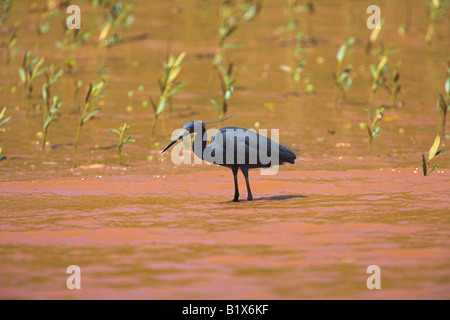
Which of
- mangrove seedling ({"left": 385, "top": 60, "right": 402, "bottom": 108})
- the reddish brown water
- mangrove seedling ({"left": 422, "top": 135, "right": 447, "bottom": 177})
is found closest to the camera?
the reddish brown water

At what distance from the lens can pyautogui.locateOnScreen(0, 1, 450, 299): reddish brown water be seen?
5188mm

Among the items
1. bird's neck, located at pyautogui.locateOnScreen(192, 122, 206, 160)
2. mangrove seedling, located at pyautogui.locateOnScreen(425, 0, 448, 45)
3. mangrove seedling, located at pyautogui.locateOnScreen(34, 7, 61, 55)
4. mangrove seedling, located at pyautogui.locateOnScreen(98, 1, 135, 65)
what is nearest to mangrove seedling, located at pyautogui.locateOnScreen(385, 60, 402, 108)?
mangrove seedling, located at pyautogui.locateOnScreen(425, 0, 448, 45)

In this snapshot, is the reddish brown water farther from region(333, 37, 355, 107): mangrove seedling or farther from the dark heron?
the dark heron

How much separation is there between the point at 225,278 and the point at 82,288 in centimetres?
94

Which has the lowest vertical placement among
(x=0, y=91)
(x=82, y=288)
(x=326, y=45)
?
(x=82, y=288)

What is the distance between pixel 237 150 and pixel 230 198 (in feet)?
1.86

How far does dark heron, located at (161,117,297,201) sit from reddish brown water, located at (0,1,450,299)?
0.36 metres

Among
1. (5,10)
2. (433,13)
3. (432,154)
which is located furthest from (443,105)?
(5,10)

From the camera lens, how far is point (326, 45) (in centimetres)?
1462

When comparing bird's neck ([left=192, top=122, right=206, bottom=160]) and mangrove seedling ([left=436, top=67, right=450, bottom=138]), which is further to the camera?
mangrove seedling ([left=436, top=67, right=450, bottom=138])

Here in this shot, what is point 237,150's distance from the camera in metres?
7.19

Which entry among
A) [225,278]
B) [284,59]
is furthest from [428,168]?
[284,59]

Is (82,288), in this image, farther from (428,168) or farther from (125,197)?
(428,168)

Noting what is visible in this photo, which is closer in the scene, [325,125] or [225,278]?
[225,278]
